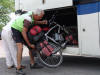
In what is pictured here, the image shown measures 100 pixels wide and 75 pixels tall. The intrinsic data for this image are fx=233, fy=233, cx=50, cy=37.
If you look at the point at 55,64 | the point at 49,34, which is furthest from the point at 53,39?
the point at 55,64

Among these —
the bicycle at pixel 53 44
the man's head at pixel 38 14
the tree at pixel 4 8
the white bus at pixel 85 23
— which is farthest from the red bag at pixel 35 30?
the tree at pixel 4 8

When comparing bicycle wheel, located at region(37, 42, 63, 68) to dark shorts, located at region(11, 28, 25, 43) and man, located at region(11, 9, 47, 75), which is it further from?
dark shorts, located at region(11, 28, 25, 43)

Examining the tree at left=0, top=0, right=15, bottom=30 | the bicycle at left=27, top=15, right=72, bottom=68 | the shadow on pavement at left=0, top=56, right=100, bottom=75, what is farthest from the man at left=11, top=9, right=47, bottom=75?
the tree at left=0, top=0, right=15, bottom=30

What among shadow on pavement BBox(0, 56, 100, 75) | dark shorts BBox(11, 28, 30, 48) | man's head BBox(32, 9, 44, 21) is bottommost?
shadow on pavement BBox(0, 56, 100, 75)

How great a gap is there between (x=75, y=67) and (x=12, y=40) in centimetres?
188

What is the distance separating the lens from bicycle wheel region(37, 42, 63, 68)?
611 centimetres

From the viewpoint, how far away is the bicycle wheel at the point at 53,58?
6.11 metres

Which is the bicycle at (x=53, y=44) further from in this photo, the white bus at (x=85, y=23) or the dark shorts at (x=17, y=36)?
the dark shorts at (x=17, y=36)

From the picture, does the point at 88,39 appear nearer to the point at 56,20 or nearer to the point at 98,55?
the point at 98,55

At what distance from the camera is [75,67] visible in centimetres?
644

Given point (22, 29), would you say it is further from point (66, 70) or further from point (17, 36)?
point (66, 70)

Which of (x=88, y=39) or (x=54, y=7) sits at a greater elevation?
(x=54, y=7)

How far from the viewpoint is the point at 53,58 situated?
20.3 feet

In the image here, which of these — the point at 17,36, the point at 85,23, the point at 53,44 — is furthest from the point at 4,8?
the point at 85,23
